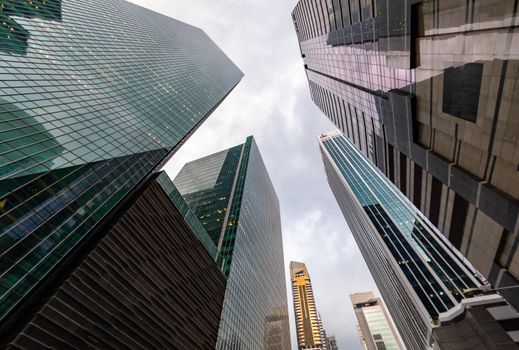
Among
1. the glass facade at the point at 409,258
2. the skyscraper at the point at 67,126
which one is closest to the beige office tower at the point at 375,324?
the glass facade at the point at 409,258

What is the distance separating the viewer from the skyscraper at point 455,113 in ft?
42.7

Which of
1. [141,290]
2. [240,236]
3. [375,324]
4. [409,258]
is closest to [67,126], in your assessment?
[141,290]

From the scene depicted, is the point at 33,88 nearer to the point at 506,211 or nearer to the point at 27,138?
the point at 27,138

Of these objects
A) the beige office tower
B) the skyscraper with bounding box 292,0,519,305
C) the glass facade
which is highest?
the skyscraper with bounding box 292,0,519,305

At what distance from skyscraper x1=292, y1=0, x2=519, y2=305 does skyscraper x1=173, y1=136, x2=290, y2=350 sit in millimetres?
43242

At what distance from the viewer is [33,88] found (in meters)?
32.4

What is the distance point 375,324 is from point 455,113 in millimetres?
176371

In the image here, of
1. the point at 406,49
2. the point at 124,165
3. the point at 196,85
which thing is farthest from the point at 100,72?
the point at 406,49

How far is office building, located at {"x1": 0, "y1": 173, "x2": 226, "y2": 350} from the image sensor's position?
2177 cm

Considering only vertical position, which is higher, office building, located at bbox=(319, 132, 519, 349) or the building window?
the building window

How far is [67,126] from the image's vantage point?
108 ft

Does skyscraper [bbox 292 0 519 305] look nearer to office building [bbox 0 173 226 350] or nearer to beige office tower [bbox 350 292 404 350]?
office building [bbox 0 173 226 350]

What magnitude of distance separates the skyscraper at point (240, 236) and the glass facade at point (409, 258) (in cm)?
3967

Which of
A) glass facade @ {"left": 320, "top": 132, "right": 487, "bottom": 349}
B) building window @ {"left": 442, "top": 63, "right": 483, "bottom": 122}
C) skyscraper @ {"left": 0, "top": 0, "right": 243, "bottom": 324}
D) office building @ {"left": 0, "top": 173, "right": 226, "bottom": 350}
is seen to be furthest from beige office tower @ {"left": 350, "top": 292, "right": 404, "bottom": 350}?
building window @ {"left": 442, "top": 63, "right": 483, "bottom": 122}
